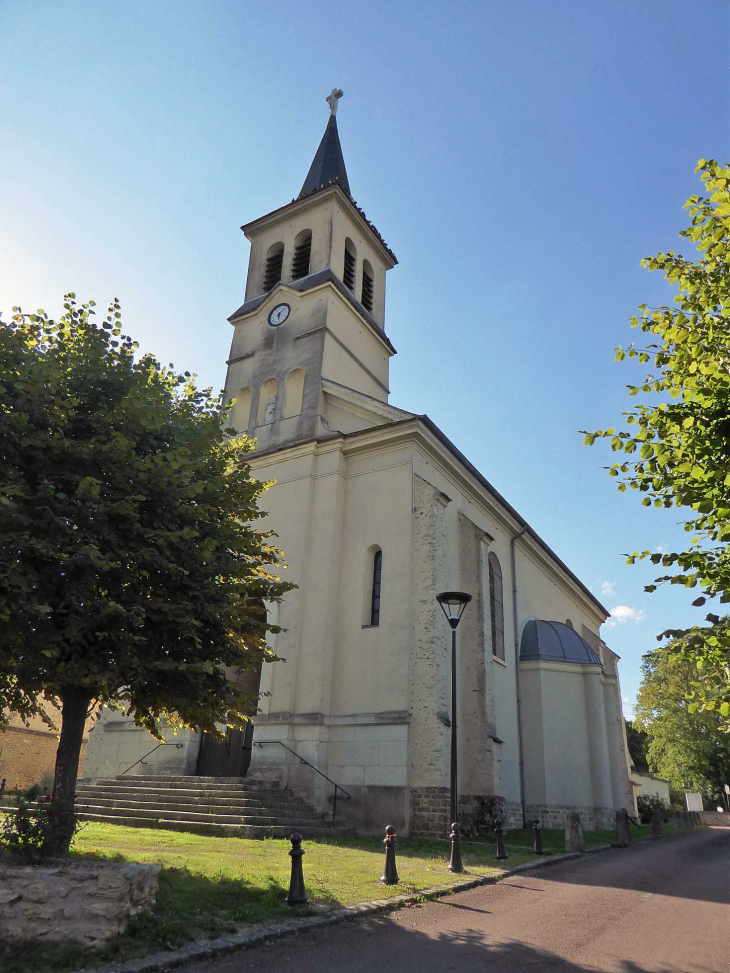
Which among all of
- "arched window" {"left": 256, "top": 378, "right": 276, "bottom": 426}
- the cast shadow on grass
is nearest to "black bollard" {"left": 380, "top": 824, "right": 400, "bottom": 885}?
the cast shadow on grass

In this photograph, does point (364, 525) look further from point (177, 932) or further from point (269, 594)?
point (177, 932)

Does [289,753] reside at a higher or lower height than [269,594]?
lower

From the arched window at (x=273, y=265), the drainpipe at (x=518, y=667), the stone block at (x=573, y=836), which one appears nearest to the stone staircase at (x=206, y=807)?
the stone block at (x=573, y=836)

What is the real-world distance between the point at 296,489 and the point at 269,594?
10.4 meters

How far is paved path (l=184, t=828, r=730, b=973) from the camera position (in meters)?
6.26

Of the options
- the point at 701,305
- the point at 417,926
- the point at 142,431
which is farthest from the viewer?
the point at 142,431

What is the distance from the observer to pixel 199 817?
14.2 meters

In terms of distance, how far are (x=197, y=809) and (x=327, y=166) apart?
1084 inches

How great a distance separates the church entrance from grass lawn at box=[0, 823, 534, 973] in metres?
5.68

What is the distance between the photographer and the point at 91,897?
20.5 feet

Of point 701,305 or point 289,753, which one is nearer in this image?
point 701,305

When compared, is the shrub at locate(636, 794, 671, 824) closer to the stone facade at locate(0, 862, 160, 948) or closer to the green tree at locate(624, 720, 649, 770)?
the green tree at locate(624, 720, 649, 770)

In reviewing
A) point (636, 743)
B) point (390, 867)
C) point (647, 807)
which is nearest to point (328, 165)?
point (390, 867)

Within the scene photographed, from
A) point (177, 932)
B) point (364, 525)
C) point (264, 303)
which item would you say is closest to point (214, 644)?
point (177, 932)
